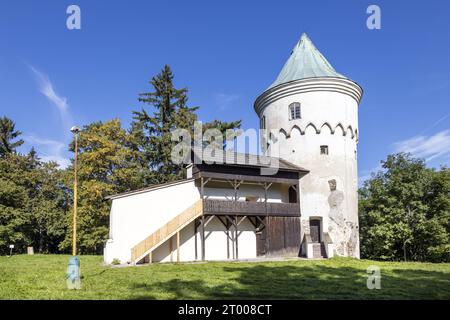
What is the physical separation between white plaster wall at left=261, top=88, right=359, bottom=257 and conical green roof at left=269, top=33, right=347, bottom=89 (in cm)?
187

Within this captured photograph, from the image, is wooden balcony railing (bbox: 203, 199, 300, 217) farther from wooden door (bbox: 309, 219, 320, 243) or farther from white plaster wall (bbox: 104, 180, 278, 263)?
wooden door (bbox: 309, 219, 320, 243)

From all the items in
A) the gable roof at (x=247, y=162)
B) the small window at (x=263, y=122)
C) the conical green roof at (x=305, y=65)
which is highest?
Result: the conical green roof at (x=305, y=65)

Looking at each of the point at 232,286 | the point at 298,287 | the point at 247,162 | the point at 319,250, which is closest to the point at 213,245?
the point at 247,162

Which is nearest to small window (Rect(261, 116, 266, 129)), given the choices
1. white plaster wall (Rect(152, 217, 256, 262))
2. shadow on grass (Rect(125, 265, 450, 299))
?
white plaster wall (Rect(152, 217, 256, 262))

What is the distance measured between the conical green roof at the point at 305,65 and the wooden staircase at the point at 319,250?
12024 mm

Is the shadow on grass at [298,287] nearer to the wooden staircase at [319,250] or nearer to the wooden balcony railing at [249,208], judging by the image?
the wooden balcony railing at [249,208]

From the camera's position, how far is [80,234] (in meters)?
30.3

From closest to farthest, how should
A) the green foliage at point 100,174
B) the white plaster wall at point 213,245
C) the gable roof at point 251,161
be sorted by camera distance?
the white plaster wall at point 213,245, the gable roof at point 251,161, the green foliage at point 100,174

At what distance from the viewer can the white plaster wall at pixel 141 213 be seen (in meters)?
18.7

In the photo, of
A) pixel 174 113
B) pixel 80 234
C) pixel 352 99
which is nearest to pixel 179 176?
pixel 174 113

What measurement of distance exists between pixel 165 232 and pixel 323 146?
12964 mm

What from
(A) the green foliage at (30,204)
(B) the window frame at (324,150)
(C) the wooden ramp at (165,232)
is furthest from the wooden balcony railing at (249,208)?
(A) the green foliage at (30,204)
